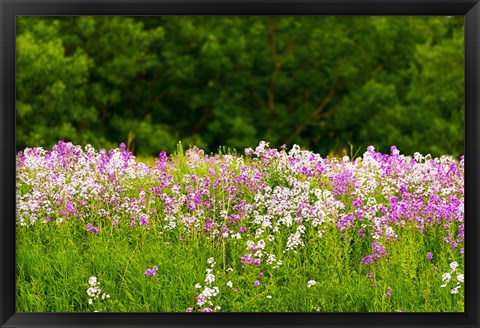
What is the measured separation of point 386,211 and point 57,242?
2.72 metres

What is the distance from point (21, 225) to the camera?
5.31 m

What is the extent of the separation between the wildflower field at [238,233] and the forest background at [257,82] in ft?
34.8

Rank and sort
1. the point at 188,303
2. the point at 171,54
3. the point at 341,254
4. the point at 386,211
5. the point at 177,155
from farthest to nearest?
the point at 171,54, the point at 177,155, the point at 386,211, the point at 341,254, the point at 188,303

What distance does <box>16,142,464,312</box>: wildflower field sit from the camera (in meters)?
4.53

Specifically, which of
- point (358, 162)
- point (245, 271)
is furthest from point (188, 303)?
point (358, 162)

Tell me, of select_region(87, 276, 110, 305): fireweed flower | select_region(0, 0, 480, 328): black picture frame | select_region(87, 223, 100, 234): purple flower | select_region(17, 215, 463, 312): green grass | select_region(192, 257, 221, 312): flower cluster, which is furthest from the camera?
select_region(87, 223, 100, 234): purple flower

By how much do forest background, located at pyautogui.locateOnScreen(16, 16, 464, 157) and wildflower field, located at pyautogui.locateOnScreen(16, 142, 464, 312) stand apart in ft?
34.8

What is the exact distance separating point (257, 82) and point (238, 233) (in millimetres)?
14995

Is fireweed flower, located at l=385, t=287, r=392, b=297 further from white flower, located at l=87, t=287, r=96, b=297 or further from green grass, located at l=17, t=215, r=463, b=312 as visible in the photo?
white flower, located at l=87, t=287, r=96, b=297

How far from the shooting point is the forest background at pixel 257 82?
17031mm

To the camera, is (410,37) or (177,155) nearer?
(177,155)

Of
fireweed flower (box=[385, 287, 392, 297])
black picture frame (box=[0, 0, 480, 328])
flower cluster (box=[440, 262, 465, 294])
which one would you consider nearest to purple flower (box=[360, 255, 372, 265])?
fireweed flower (box=[385, 287, 392, 297])

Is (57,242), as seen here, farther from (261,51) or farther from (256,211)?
(261,51)
